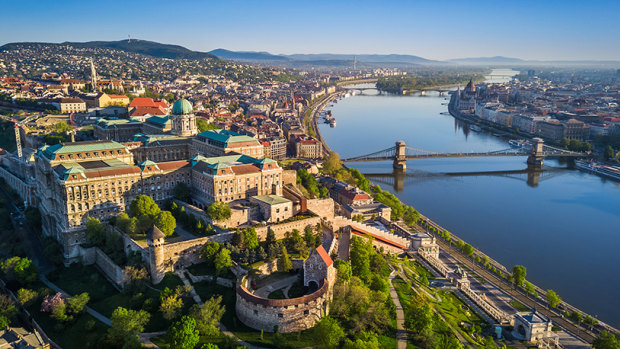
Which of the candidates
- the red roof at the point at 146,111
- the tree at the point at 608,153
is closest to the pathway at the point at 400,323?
the red roof at the point at 146,111

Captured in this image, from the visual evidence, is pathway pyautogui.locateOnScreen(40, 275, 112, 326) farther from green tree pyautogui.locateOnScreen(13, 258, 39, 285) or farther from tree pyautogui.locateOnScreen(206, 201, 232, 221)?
tree pyautogui.locateOnScreen(206, 201, 232, 221)

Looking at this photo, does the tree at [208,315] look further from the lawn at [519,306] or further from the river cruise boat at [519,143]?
the river cruise boat at [519,143]

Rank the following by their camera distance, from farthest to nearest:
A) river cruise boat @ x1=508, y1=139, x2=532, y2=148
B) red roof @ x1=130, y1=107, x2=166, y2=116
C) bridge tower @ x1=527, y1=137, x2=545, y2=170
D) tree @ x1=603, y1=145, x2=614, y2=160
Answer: river cruise boat @ x1=508, y1=139, x2=532, y2=148 < tree @ x1=603, y1=145, x2=614, y2=160 < bridge tower @ x1=527, y1=137, x2=545, y2=170 < red roof @ x1=130, y1=107, x2=166, y2=116

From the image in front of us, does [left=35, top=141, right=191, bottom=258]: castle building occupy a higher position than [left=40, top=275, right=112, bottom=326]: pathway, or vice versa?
[left=35, top=141, right=191, bottom=258]: castle building

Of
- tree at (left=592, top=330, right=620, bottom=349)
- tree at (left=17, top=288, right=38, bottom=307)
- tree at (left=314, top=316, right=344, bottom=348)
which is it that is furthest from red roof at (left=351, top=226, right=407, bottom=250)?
tree at (left=17, top=288, right=38, bottom=307)

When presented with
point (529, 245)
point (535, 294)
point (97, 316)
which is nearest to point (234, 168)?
point (97, 316)

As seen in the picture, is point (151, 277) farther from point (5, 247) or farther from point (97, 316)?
point (5, 247)

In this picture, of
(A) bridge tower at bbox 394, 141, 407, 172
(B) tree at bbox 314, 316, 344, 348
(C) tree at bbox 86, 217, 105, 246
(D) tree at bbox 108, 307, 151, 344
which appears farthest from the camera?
(A) bridge tower at bbox 394, 141, 407, 172

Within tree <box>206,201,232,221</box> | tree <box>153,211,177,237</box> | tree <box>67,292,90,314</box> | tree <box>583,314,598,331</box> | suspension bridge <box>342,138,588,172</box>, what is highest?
tree <box>206,201,232,221</box>
